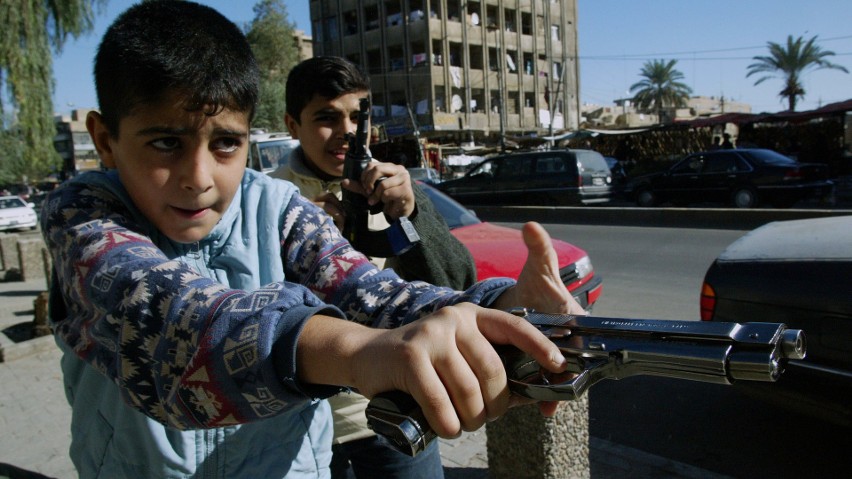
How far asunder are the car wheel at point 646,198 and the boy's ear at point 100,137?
1777 centimetres

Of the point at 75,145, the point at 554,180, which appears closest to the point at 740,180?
the point at 554,180

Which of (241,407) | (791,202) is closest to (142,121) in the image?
(241,407)

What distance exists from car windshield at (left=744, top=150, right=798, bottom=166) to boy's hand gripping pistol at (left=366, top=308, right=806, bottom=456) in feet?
54.5

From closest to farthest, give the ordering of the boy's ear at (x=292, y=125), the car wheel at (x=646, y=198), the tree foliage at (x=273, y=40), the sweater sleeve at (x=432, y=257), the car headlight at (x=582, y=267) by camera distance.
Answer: the sweater sleeve at (x=432, y=257) < the boy's ear at (x=292, y=125) < the car headlight at (x=582, y=267) < the car wheel at (x=646, y=198) < the tree foliage at (x=273, y=40)

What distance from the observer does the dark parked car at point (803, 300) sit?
350 centimetres

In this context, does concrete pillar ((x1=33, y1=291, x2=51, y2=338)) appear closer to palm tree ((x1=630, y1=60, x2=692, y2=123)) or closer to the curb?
the curb

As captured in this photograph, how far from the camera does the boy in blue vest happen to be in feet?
3.34

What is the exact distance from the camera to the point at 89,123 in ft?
4.84

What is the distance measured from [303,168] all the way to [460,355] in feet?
6.28

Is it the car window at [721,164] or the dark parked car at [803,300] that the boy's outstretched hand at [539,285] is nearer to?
the dark parked car at [803,300]

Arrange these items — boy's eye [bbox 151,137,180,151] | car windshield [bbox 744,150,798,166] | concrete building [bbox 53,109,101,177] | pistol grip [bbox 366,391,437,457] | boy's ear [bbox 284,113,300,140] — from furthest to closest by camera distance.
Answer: concrete building [bbox 53,109,101,177] → car windshield [bbox 744,150,798,166] → boy's ear [bbox 284,113,300,140] → boy's eye [bbox 151,137,180,151] → pistol grip [bbox 366,391,437,457]

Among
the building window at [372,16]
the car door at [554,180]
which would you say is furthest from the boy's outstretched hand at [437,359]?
the building window at [372,16]

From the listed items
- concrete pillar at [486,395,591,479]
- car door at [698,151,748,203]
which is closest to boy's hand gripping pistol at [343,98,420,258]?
concrete pillar at [486,395,591,479]

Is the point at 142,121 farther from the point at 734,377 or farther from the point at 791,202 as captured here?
the point at 791,202
